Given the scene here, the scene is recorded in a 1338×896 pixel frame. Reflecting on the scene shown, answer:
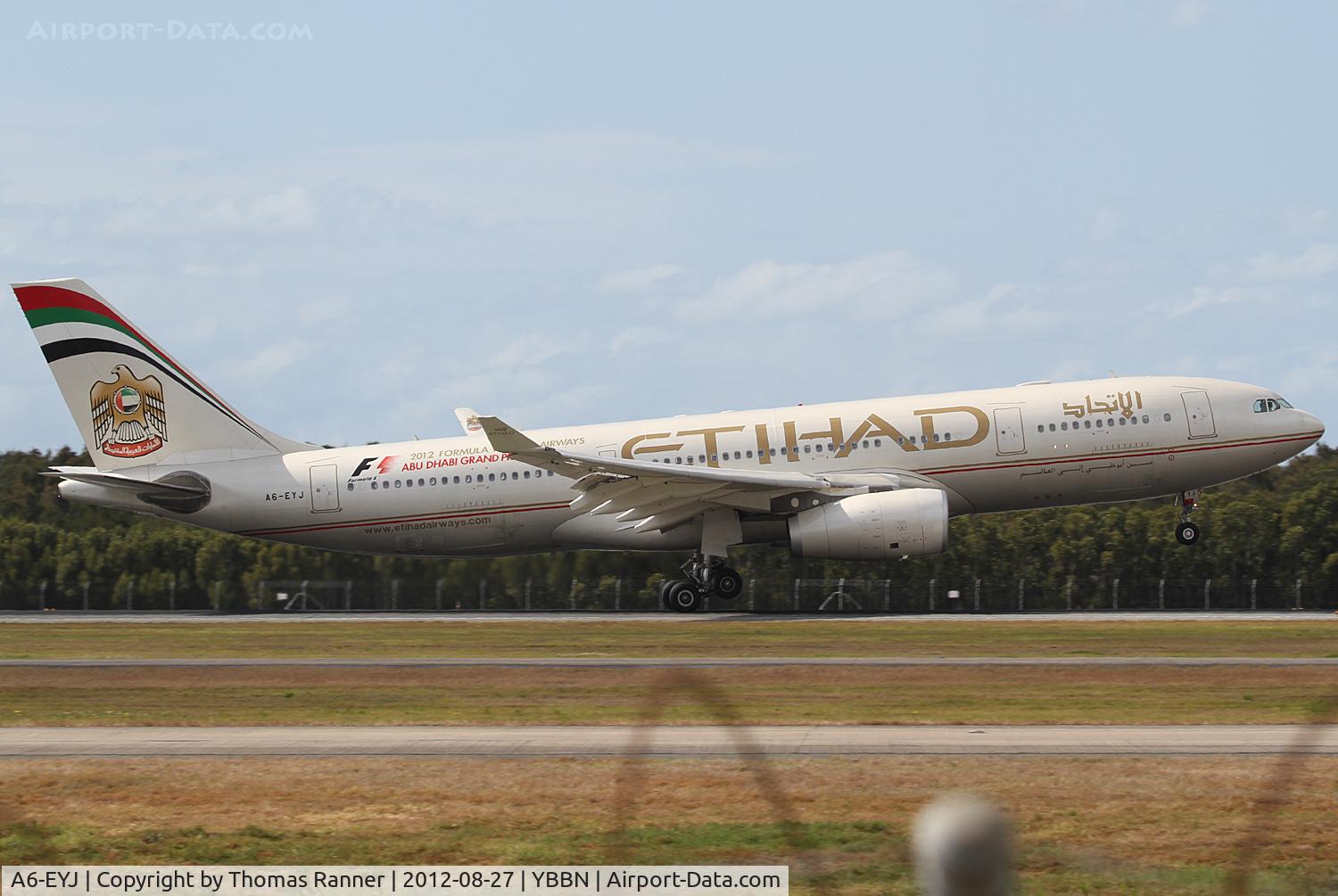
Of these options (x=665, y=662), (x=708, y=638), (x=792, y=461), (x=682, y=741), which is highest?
(x=792, y=461)

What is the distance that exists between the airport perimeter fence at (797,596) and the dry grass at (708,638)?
149 inches

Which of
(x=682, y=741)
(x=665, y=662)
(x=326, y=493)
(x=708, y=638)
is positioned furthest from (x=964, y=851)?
(x=326, y=493)

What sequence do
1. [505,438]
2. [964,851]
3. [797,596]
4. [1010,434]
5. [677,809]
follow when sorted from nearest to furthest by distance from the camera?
[964,851] → [677,809] → [505,438] → [1010,434] → [797,596]

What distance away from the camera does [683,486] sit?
35531 mm

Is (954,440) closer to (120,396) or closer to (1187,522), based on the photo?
(1187,522)

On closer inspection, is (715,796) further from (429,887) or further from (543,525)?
(543,525)

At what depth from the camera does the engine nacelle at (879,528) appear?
1358 inches

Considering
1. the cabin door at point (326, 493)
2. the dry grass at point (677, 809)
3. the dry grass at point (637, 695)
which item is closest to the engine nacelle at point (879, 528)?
the dry grass at point (637, 695)

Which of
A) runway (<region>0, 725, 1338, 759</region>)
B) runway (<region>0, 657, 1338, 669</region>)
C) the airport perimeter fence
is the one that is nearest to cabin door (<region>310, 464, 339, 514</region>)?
the airport perimeter fence

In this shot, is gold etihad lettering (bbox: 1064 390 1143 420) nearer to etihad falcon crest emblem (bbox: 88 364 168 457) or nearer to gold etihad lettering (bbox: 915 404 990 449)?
gold etihad lettering (bbox: 915 404 990 449)

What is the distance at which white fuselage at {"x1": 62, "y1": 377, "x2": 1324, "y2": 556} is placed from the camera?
119 ft

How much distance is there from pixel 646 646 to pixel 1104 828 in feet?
55.9

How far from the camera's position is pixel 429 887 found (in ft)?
35.0

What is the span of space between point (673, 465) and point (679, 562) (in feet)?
38.0
